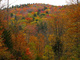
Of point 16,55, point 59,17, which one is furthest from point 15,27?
point 59,17

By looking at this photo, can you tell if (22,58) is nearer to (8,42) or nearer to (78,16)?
(8,42)

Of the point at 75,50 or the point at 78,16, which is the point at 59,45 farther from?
the point at 78,16

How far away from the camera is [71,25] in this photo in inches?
349

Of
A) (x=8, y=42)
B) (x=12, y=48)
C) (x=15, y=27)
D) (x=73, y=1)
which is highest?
(x=73, y=1)

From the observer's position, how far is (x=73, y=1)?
916 centimetres

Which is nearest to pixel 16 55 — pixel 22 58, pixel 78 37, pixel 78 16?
pixel 22 58

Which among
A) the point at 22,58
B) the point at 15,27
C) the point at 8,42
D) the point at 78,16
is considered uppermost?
the point at 78,16

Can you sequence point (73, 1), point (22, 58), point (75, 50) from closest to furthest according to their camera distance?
point (75, 50) < point (73, 1) < point (22, 58)

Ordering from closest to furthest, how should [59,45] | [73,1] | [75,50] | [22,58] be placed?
[75,50] < [73,1] < [22,58] < [59,45]

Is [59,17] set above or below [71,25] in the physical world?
above

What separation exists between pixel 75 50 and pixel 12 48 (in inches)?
238

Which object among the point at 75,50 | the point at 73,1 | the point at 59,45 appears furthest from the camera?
the point at 59,45

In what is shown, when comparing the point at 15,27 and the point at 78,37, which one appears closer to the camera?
the point at 78,37

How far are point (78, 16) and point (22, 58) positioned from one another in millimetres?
7056
